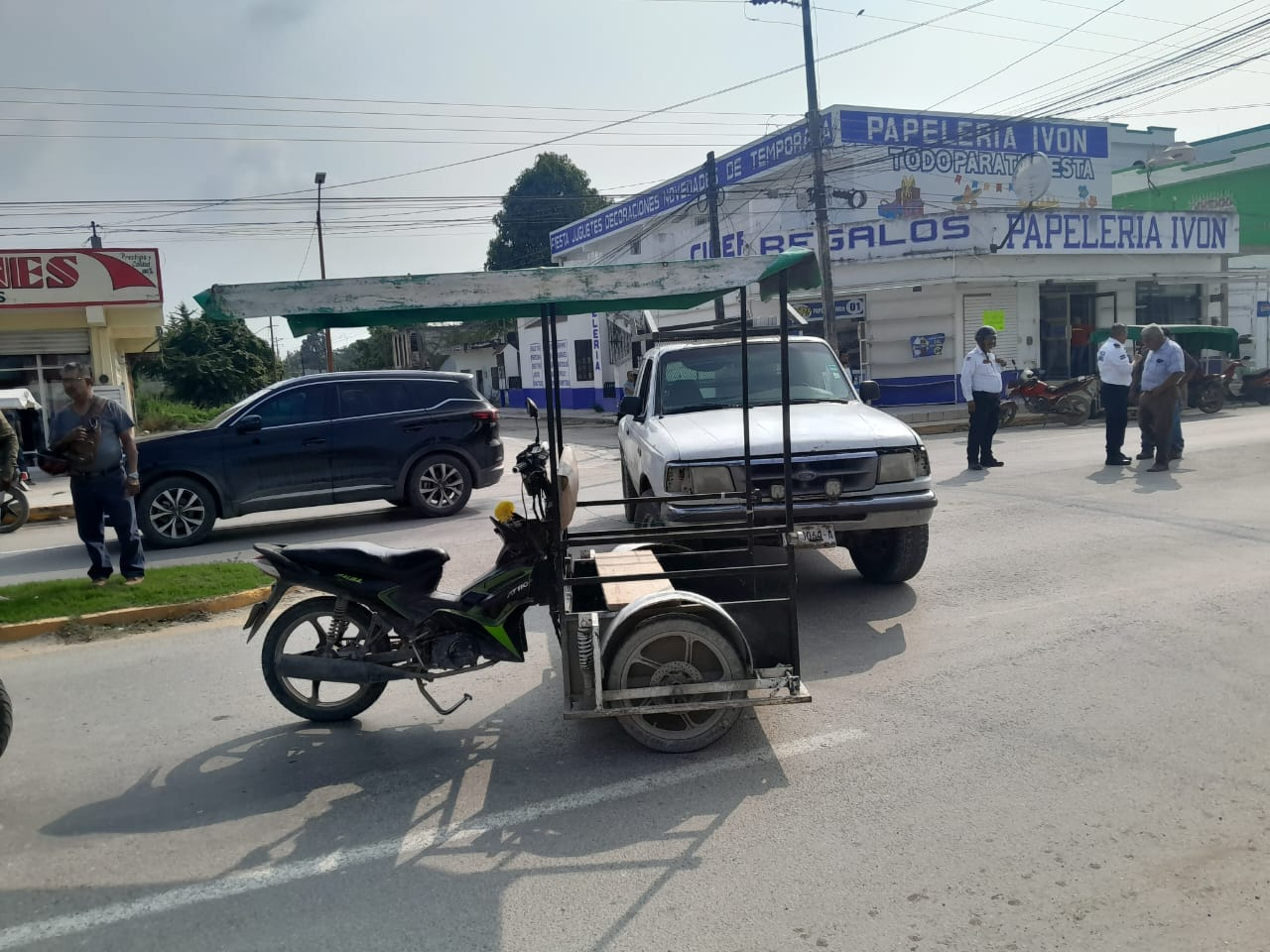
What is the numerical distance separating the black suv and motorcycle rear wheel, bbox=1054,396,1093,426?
12.5m

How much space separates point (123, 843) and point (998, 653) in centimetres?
448

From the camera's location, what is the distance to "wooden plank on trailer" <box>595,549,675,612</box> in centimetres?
477

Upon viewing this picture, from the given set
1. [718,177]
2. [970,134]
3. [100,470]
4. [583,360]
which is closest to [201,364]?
[583,360]

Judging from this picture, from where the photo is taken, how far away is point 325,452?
11.2 m

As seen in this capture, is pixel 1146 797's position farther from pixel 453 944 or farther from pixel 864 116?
pixel 864 116

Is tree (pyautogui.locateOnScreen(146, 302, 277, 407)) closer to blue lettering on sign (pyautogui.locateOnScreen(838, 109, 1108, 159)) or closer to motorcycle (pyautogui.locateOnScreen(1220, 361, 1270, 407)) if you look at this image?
blue lettering on sign (pyautogui.locateOnScreen(838, 109, 1108, 159))

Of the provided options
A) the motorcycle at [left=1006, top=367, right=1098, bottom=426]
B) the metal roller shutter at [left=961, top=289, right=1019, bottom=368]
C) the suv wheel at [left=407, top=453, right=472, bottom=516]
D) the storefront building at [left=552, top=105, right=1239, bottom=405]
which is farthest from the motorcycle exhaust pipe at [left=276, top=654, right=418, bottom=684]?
the metal roller shutter at [left=961, top=289, right=1019, bottom=368]

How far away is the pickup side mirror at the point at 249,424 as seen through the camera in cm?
1088

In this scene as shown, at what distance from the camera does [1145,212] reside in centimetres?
2652

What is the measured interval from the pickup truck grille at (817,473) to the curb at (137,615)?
391cm

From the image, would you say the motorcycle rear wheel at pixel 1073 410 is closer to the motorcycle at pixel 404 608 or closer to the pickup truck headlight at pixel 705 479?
the pickup truck headlight at pixel 705 479

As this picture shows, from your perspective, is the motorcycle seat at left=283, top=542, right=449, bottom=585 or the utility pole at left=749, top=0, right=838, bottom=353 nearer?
the motorcycle seat at left=283, top=542, right=449, bottom=585

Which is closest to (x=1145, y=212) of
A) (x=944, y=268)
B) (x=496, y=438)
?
(x=944, y=268)

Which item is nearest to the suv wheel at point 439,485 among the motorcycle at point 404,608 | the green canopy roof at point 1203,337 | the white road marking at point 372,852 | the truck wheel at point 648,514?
the truck wheel at point 648,514
